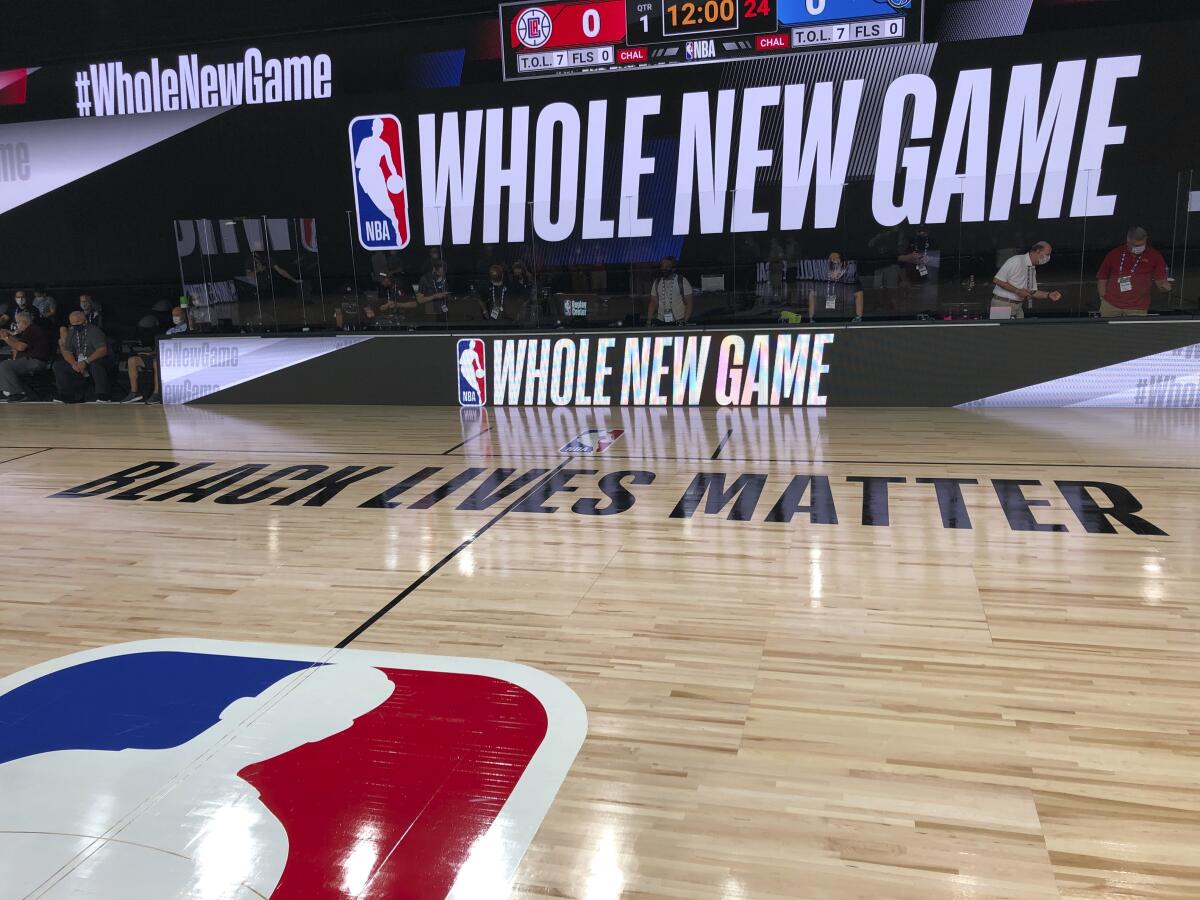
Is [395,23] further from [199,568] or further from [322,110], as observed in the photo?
[199,568]

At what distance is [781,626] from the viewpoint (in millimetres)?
4012

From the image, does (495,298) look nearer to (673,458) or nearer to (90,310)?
(673,458)

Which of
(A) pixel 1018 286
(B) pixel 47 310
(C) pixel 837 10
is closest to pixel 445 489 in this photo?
(A) pixel 1018 286

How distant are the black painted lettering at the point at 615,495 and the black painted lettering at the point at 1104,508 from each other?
2.65 m

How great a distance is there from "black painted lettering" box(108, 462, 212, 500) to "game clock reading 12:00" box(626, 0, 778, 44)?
6.23 metres

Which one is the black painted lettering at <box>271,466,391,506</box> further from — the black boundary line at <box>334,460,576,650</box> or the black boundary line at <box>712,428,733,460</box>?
the black boundary line at <box>712,428,733,460</box>

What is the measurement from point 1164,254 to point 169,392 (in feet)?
36.0

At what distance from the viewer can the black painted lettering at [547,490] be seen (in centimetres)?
605

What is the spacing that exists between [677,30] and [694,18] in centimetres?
21

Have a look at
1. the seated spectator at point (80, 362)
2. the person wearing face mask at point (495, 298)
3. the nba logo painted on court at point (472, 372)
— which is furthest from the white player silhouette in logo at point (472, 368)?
the seated spectator at point (80, 362)

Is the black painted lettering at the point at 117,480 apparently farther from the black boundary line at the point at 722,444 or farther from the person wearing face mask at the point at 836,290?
the person wearing face mask at the point at 836,290

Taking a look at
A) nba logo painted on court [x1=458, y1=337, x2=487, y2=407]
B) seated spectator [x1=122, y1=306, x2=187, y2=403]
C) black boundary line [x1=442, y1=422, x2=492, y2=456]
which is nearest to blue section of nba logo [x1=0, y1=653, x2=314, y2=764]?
black boundary line [x1=442, y1=422, x2=492, y2=456]

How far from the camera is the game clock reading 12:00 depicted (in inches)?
385

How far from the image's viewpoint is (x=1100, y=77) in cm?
956
